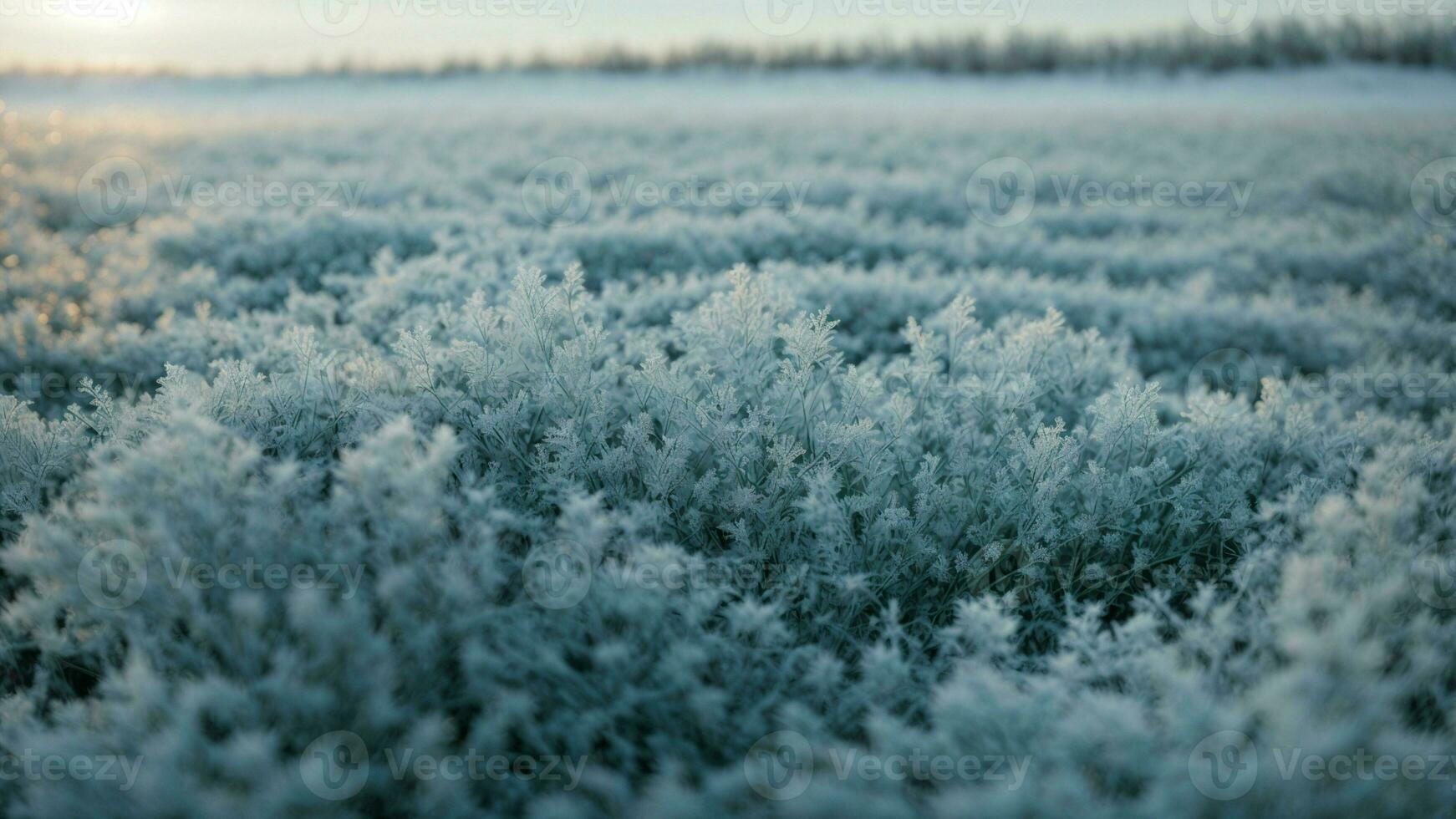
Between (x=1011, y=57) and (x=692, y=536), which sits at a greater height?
(x=1011, y=57)

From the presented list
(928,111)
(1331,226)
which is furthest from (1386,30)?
(1331,226)

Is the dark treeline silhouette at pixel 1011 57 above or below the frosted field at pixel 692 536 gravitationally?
above

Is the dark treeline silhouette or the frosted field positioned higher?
the dark treeline silhouette

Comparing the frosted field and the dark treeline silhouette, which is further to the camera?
the dark treeline silhouette

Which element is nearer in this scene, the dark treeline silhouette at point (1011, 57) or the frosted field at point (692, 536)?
the frosted field at point (692, 536)
